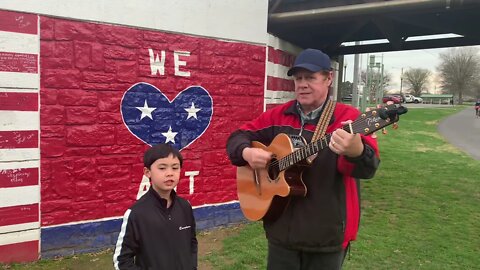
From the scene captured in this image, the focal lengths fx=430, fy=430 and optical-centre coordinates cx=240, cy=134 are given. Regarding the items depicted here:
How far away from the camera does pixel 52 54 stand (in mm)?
4211

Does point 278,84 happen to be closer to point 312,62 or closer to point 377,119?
point 312,62

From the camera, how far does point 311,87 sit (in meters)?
2.51

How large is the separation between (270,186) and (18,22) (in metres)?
2.94

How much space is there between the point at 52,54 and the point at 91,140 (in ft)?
3.06

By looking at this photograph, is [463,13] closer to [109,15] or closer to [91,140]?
[109,15]

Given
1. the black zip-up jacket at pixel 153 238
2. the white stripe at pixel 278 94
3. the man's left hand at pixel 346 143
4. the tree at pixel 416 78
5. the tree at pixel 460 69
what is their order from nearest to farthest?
1. the man's left hand at pixel 346 143
2. the black zip-up jacket at pixel 153 238
3. the white stripe at pixel 278 94
4. the tree at pixel 460 69
5. the tree at pixel 416 78

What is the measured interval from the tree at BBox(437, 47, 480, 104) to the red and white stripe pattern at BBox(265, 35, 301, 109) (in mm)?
64505

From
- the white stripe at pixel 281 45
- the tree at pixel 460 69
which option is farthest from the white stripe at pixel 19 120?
the tree at pixel 460 69

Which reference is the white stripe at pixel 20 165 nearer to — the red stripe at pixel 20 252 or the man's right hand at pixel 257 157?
the red stripe at pixel 20 252

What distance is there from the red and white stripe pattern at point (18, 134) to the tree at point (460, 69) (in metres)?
68.1

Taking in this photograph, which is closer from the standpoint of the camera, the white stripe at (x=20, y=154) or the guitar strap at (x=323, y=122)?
the guitar strap at (x=323, y=122)

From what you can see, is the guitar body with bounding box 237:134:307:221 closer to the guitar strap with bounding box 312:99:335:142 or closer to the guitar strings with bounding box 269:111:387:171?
the guitar strings with bounding box 269:111:387:171

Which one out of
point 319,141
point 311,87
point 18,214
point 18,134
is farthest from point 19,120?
point 319,141

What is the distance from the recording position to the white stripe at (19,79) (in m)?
3.98
